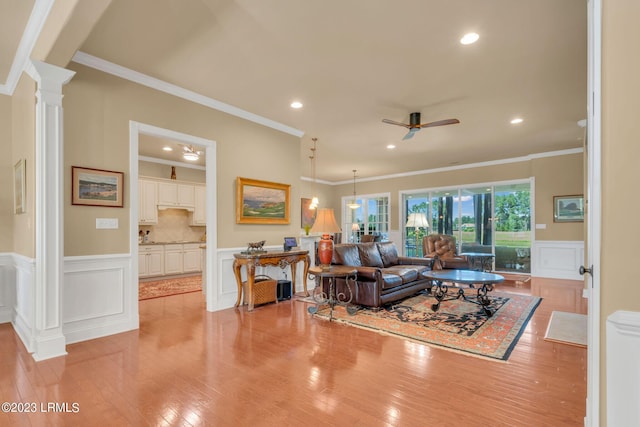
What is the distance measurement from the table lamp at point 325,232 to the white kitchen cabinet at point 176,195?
425cm

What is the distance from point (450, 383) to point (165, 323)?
3178 millimetres

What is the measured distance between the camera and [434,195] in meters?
8.95

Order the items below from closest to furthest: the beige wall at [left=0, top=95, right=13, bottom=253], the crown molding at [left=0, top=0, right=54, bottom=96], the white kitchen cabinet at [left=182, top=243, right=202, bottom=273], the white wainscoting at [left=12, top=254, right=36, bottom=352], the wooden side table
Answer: the crown molding at [left=0, top=0, right=54, bottom=96]
the white wainscoting at [left=12, top=254, right=36, bottom=352]
the beige wall at [left=0, top=95, right=13, bottom=253]
the wooden side table
the white kitchen cabinet at [left=182, top=243, right=202, bottom=273]

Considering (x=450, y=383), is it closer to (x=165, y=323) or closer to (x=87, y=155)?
(x=165, y=323)

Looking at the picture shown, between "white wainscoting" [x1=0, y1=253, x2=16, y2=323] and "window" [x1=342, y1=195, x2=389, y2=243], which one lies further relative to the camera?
"window" [x1=342, y1=195, x2=389, y2=243]

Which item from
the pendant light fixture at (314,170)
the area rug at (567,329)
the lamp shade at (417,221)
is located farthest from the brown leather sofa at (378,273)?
the lamp shade at (417,221)

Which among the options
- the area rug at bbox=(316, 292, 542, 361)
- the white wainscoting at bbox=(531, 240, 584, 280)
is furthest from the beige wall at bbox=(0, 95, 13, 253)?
the white wainscoting at bbox=(531, 240, 584, 280)

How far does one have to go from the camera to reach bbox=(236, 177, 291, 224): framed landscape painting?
183 inches

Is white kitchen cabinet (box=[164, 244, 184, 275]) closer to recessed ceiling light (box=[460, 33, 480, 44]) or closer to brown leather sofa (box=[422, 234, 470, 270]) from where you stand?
brown leather sofa (box=[422, 234, 470, 270])

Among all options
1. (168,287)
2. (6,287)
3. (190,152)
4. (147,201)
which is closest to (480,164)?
(190,152)

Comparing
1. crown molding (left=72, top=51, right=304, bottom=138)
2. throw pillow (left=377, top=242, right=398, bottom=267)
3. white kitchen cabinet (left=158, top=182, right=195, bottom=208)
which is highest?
→ crown molding (left=72, top=51, right=304, bottom=138)

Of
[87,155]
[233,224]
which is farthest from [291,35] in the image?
[233,224]

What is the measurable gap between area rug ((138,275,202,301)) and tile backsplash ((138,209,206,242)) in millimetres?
1122

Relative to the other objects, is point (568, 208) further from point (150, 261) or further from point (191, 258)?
point (150, 261)
